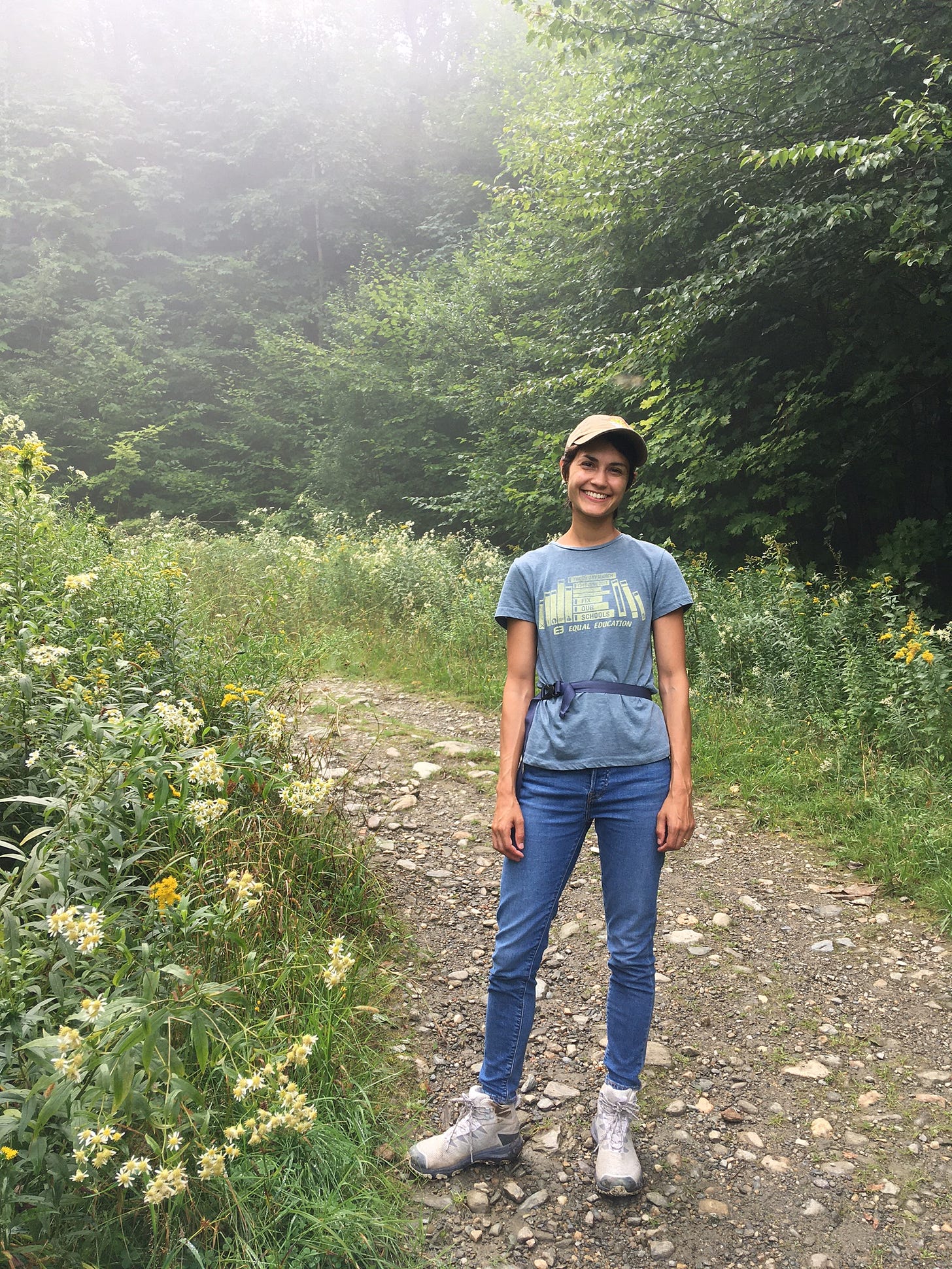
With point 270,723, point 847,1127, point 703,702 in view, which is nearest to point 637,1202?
point 847,1127

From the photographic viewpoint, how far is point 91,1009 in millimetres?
1527

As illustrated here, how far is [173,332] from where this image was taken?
21.7 meters

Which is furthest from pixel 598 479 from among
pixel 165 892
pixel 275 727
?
pixel 275 727

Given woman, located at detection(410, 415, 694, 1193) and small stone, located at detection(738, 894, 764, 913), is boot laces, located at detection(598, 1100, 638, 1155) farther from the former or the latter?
small stone, located at detection(738, 894, 764, 913)

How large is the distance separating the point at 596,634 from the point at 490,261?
1309 cm

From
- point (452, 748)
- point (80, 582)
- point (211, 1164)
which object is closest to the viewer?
point (211, 1164)

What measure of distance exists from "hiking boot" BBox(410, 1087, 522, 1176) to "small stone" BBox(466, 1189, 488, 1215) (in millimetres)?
68

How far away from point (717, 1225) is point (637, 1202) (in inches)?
8.2

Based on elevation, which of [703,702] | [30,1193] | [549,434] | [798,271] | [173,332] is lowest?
[30,1193]

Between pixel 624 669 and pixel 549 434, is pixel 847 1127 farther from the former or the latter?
pixel 549 434

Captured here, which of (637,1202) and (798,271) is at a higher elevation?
(798,271)

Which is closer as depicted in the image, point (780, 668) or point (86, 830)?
point (86, 830)

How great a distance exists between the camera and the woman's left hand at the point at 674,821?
2.04 meters

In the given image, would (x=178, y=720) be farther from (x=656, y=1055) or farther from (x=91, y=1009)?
(x=656, y=1055)
